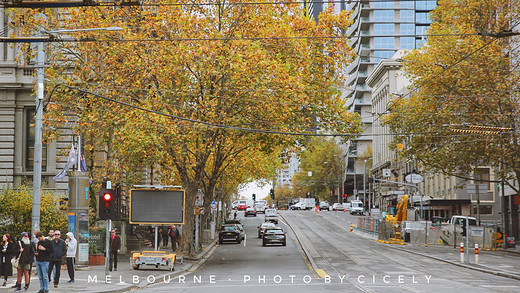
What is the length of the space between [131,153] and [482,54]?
21.3 metres

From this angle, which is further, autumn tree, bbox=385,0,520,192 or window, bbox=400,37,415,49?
window, bbox=400,37,415,49

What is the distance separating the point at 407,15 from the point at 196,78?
329 feet

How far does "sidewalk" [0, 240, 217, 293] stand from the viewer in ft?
69.2

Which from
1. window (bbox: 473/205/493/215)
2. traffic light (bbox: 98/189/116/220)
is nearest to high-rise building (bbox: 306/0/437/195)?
window (bbox: 473/205/493/215)

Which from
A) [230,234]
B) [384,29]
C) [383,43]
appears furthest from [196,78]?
[383,43]

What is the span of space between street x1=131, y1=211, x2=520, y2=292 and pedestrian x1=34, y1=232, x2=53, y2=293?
3.29m

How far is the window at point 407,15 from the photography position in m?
125

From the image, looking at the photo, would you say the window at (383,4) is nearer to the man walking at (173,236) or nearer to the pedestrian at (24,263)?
the man walking at (173,236)

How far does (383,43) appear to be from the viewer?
414 feet

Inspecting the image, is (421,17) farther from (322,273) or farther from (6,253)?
(6,253)

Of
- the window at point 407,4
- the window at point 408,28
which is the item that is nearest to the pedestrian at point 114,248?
the window at point 408,28

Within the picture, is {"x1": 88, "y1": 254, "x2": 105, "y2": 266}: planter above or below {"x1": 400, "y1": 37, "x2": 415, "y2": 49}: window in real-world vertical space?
below

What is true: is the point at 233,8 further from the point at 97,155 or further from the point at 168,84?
the point at 97,155

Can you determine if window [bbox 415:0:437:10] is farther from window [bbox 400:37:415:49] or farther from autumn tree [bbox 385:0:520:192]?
autumn tree [bbox 385:0:520:192]
